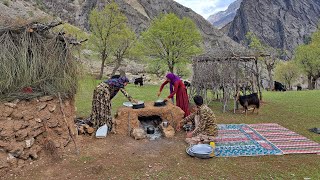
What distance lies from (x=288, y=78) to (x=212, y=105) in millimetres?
Answer: 30662

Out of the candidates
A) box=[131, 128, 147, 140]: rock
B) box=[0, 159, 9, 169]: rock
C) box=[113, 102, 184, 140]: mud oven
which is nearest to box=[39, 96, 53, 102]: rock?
box=[0, 159, 9, 169]: rock

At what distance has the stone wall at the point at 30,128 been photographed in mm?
5301

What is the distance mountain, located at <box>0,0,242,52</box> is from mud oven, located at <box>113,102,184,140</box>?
176 ft

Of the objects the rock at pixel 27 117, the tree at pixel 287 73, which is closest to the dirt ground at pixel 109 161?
the rock at pixel 27 117

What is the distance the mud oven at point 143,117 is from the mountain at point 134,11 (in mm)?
53616

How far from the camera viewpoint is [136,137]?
23.6 feet

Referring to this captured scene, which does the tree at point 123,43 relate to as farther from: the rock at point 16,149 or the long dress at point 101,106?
the rock at point 16,149

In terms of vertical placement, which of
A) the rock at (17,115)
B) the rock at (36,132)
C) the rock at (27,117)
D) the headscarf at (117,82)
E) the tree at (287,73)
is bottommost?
the rock at (36,132)

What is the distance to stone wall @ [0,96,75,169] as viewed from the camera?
5301mm

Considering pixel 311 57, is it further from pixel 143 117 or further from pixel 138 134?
pixel 138 134

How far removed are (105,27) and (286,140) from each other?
81.5 feet

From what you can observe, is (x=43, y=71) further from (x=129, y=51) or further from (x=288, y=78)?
(x=288, y=78)

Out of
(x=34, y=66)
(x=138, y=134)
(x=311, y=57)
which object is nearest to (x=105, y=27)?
(x=311, y=57)

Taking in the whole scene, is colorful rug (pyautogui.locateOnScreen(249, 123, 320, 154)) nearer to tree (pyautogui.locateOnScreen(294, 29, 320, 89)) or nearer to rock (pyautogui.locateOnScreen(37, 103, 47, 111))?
rock (pyautogui.locateOnScreen(37, 103, 47, 111))
